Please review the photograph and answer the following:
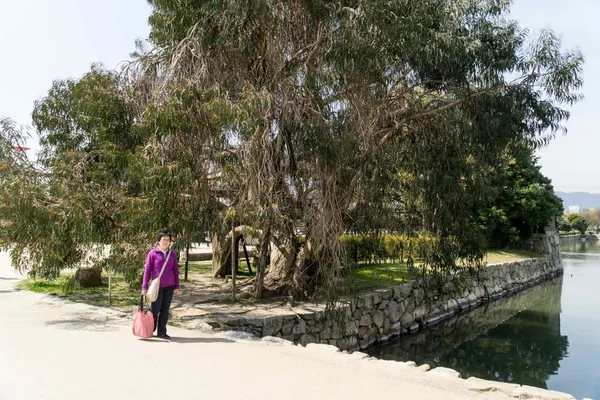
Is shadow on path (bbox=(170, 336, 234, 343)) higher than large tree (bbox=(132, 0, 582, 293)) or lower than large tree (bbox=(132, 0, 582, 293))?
lower

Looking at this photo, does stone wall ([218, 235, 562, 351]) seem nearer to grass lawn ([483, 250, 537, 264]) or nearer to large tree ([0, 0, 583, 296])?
large tree ([0, 0, 583, 296])

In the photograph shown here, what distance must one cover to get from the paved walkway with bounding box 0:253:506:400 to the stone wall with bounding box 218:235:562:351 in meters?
2.34

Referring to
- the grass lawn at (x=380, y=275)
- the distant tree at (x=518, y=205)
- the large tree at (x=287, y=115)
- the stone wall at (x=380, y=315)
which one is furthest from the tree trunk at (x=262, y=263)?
the distant tree at (x=518, y=205)

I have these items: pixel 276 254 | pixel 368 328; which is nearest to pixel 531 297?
pixel 368 328

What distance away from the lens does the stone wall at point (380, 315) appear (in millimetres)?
9484

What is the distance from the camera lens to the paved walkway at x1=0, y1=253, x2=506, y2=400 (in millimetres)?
4551

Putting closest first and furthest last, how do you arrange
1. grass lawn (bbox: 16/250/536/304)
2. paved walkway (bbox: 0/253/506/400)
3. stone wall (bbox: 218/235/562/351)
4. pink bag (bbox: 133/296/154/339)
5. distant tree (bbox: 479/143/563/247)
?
paved walkway (bbox: 0/253/506/400), pink bag (bbox: 133/296/154/339), stone wall (bbox: 218/235/562/351), grass lawn (bbox: 16/250/536/304), distant tree (bbox: 479/143/563/247)

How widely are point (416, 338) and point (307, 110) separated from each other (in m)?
7.17

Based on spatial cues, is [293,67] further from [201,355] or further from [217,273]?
[217,273]

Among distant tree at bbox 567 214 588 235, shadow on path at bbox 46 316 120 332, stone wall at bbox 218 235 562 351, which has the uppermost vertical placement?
distant tree at bbox 567 214 588 235

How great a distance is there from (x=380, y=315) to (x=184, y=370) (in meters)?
8.07

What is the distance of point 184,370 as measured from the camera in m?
5.17

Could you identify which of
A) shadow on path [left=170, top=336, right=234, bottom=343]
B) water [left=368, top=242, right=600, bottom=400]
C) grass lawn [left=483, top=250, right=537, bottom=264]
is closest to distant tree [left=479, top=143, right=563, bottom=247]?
grass lawn [left=483, top=250, right=537, bottom=264]

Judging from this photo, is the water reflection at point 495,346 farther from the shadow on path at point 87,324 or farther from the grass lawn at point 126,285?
the shadow on path at point 87,324
